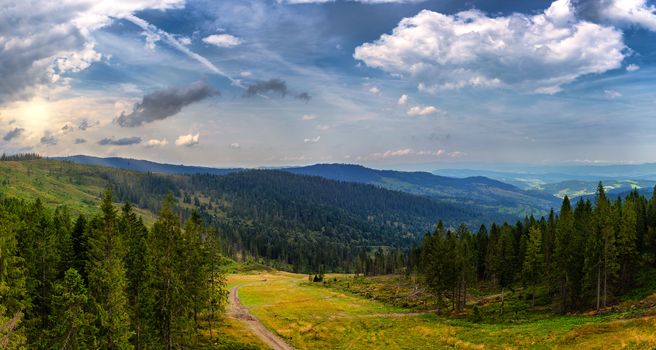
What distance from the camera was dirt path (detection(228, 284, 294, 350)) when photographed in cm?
5711

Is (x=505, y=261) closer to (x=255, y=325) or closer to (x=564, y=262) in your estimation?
(x=564, y=262)

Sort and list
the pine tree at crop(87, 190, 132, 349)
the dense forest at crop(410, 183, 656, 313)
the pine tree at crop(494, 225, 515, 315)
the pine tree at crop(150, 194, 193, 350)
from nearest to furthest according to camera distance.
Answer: the pine tree at crop(87, 190, 132, 349) → the pine tree at crop(150, 194, 193, 350) → the dense forest at crop(410, 183, 656, 313) → the pine tree at crop(494, 225, 515, 315)

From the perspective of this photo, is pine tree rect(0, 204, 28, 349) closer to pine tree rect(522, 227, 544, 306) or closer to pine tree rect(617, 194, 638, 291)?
pine tree rect(617, 194, 638, 291)

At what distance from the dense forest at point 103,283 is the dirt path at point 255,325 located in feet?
35.1

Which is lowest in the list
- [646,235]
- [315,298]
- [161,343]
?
[315,298]

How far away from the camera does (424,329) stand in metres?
64.1

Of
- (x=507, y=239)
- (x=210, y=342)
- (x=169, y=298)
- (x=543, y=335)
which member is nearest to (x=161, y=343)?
(x=169, y=298)

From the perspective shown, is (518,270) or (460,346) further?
(518,270)

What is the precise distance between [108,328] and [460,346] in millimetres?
41146

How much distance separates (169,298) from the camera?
41.1 m

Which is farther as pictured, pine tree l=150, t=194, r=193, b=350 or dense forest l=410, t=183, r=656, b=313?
dense forest l=410, t=183, r=656, b=313

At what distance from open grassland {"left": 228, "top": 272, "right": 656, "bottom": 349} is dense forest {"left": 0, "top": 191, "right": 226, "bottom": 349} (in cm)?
1903

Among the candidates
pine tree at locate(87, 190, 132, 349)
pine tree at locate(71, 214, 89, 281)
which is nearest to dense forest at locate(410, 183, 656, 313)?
pine tree at locate(71, 214, 89, 281)

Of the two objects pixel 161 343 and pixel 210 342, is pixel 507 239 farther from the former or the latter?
pixel 161 343
